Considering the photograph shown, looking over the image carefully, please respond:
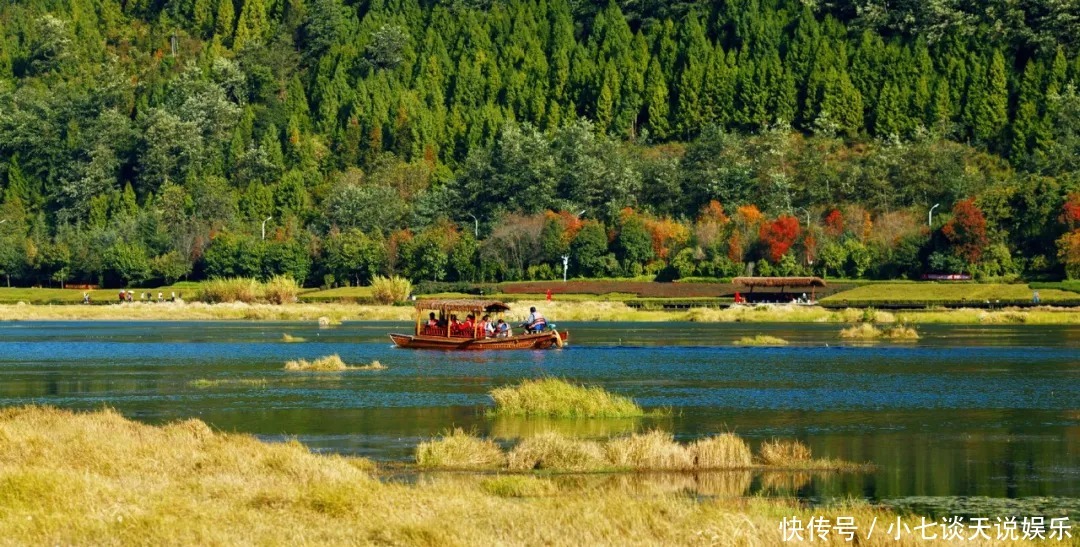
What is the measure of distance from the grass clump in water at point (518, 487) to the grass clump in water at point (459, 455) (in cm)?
300

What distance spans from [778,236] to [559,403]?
108787 mm

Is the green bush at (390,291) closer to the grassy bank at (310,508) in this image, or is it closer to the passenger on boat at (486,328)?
the passenger on boat at (486,328)

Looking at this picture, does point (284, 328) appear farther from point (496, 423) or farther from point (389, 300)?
point (496, 423)

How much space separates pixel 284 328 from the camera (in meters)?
104

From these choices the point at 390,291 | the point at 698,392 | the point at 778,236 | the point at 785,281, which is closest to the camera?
the point at 698,392

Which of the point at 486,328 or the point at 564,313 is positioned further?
the point at 564,313

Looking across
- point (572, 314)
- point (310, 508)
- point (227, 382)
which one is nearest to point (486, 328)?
point (227, 382)

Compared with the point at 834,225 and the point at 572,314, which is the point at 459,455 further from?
the point at 834,225

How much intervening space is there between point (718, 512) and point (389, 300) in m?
115

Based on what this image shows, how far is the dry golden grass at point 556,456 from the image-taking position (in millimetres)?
30781

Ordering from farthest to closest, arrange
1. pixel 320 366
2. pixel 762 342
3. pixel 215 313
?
pixel 215 313 < pixel 762 342 < pixel 320 366

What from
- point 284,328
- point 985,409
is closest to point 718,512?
point 985,409

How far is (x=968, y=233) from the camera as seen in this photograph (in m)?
135

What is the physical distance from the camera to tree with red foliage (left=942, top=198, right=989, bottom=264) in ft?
443
